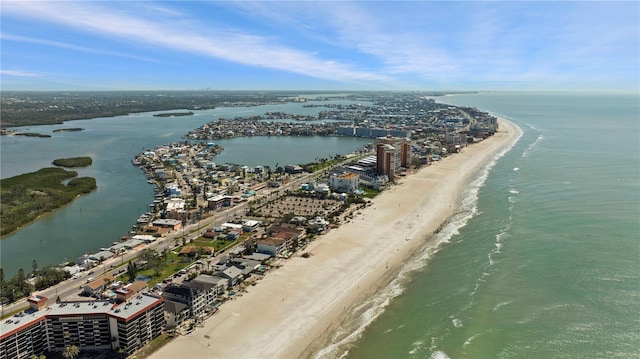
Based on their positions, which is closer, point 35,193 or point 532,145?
point 35,193

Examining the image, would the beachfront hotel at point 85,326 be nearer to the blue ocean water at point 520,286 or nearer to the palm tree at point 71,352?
the palm tree at point 71,352

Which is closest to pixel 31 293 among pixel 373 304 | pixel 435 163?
pixel 373 304

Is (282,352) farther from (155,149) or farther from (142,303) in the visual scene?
(155,149)

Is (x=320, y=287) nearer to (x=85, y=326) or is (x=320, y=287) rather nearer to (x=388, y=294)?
(x=388, y=294)

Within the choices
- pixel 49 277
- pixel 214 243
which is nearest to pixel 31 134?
pixel 214 243

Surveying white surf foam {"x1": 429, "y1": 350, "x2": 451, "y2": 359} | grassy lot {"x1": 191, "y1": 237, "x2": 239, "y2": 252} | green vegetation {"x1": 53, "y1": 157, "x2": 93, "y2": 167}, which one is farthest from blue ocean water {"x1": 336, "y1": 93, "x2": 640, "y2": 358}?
green vegetation {"x1": 53, "y1": 157, "x2": 93, "y2": 167}
